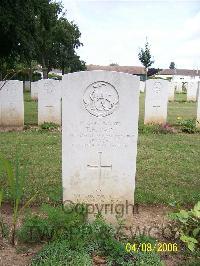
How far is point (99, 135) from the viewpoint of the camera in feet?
12.5

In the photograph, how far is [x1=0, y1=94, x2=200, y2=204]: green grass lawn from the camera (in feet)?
16.3

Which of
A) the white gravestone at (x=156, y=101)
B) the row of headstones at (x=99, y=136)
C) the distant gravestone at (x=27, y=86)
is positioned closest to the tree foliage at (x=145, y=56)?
the distant gravestone at (x=27, y=86)

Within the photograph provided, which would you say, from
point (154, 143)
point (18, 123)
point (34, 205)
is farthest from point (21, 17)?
point (34, 205)

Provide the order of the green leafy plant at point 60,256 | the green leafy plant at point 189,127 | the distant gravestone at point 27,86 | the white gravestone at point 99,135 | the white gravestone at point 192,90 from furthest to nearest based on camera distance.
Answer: the distant gravestone at point 27,86 → the white gravestone at point 192,90 → the green leafy plant at point 189,127 → the white gravestone at point 99,135 → the green leafy plant at point 60,256

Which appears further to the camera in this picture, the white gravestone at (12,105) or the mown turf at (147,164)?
the white gravestone at (12,105)

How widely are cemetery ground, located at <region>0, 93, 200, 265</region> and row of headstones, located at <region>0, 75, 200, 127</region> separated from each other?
780mm

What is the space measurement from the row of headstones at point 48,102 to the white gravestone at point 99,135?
273 inches

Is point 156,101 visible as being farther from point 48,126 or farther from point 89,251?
point 89,251

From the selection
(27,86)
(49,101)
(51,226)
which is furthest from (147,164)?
(27,86)

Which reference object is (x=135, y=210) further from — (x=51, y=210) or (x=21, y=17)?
(x=21, y=17)

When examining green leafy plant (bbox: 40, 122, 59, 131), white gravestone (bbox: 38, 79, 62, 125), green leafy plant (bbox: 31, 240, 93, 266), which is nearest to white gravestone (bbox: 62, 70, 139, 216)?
green leafy plant (bbox: 31, 240, 93, 266)
